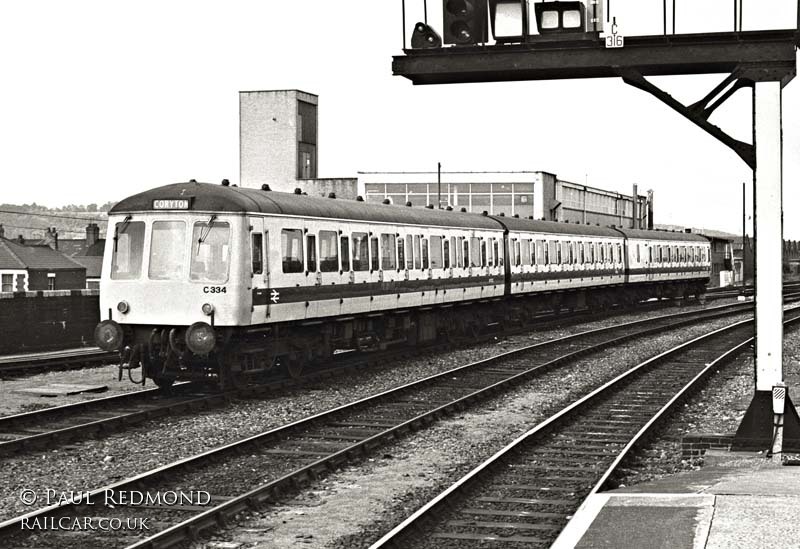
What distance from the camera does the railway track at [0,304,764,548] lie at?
8203mm

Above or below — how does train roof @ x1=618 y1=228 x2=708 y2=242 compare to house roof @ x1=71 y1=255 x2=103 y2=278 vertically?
above

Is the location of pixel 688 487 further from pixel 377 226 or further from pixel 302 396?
pixel 377 226

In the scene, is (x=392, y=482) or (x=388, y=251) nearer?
(x=392, y=482)

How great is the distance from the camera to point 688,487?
8.93 m

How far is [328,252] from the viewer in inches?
709

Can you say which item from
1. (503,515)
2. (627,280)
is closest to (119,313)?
(503,515)

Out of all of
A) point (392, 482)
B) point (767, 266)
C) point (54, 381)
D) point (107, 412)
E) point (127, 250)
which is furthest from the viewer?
point (54, 381)

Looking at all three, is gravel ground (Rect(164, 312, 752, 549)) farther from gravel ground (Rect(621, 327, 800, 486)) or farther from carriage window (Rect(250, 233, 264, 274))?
carriage window (Rect(250, 233, 264, 274))

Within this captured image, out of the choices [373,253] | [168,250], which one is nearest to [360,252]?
[373,253]

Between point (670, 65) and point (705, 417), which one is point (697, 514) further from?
point (705, 417)

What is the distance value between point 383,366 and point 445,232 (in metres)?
5.12

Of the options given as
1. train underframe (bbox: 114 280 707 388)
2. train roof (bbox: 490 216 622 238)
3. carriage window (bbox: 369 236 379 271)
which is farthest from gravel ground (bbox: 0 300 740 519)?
train roof (bbox: 490 216 622 238)

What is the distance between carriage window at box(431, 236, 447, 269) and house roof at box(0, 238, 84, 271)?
42.1 m

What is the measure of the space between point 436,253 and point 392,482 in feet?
44.7
